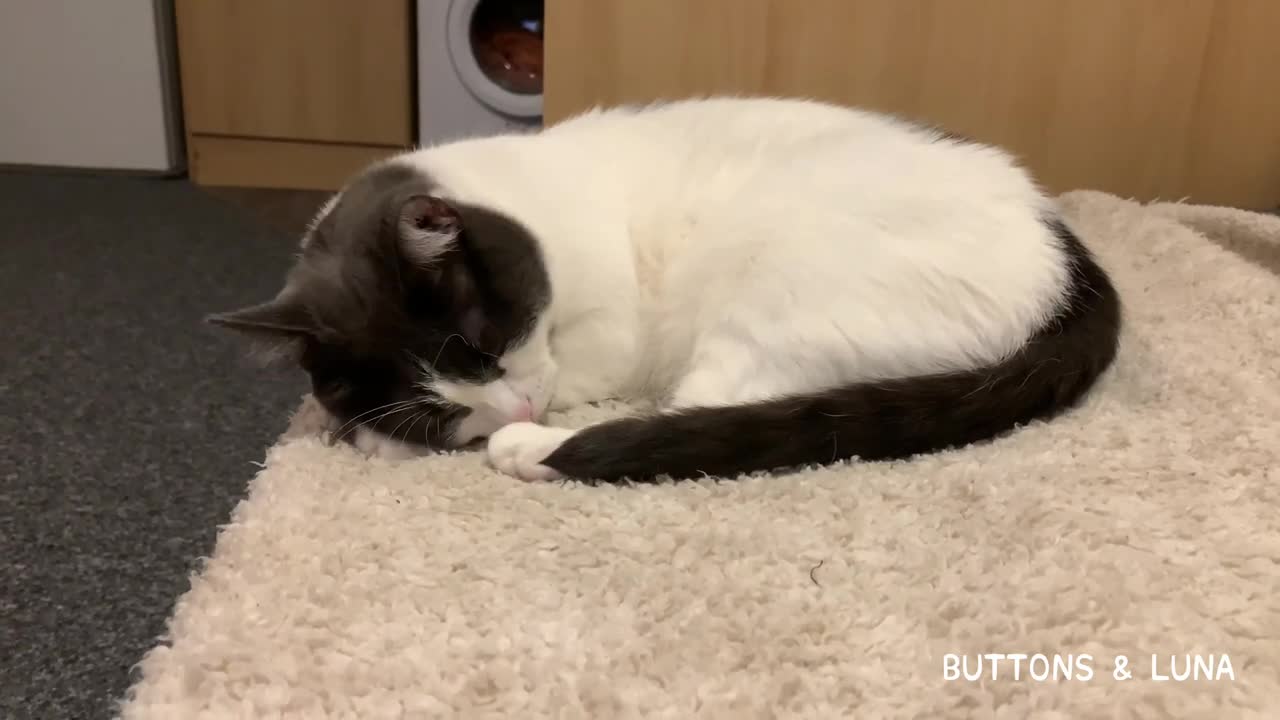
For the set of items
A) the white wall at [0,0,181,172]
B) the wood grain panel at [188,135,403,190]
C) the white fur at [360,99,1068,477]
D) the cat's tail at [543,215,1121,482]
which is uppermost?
the white fur at [360,99,1068,477]

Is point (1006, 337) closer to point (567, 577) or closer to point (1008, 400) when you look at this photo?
point (1008, 400)

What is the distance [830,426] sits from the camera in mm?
869

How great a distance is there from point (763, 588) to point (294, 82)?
9.58ft

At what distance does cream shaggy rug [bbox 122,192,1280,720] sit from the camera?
0.60 m

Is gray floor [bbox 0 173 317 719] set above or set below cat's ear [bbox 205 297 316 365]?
below

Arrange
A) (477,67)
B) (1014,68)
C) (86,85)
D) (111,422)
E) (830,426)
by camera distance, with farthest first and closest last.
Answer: (86,85) → (477,67) → (1014,68) → (111,422) → (830,426)

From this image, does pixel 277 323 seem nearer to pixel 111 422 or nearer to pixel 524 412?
pixel 524 412

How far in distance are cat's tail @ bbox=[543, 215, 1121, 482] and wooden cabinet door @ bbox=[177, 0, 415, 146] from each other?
2539 mm

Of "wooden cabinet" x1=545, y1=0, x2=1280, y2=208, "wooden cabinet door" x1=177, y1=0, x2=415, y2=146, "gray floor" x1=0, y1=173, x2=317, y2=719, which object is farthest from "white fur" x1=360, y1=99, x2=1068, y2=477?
"wooden cabinet door" x1=177, y1=0, x2=415, y2=146

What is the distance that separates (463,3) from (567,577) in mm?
2467

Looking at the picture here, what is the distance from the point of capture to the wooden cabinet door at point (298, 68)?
9.99 ft

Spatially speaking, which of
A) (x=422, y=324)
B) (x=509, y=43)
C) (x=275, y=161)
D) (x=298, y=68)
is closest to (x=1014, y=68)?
(x=422, y=324)

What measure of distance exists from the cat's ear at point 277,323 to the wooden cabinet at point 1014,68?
3.78ft

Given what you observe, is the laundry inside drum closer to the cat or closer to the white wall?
the white wall
